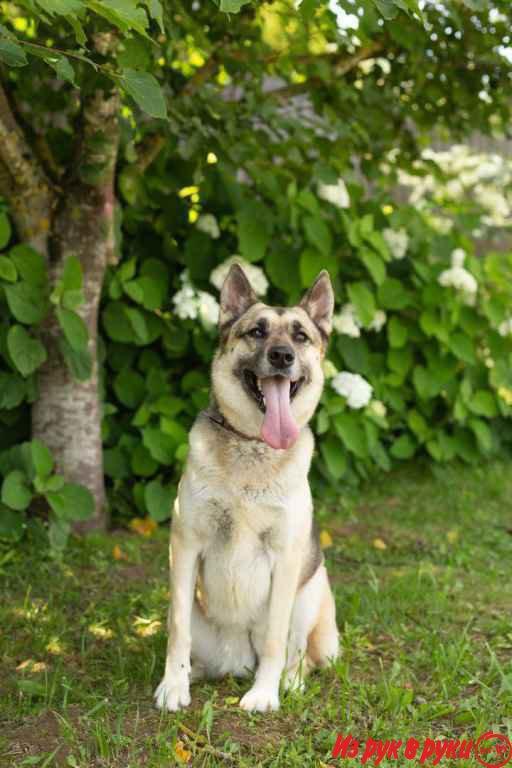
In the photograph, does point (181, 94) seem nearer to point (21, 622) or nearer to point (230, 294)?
point (230, 294)

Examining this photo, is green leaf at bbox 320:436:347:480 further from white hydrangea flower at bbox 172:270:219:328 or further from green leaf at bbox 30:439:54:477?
green leaf at bbox 30:439:54:477

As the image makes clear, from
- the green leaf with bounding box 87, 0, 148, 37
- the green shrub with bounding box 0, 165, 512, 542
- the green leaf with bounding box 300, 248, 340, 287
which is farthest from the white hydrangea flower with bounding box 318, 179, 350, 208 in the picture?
the green leaf with bounding box 87, 0, 148, 37

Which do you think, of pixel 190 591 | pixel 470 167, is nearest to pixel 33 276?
pixel 190 591

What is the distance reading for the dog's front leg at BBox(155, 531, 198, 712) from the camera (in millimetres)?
3039

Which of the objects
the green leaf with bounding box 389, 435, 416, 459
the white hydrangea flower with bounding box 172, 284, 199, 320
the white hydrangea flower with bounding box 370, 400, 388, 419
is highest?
the white hydrangea flower with bounding box 172, 284, 199, 320

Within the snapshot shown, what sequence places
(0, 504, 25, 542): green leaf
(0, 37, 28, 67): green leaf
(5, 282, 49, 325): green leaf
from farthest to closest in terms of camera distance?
1. (0, 504, 25, 542): green leaf
2. (5, 282, 49, 325): green leaf
3. (0, 37, 28, 67): green leaf

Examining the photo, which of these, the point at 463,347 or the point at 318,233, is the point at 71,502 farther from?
the point at 463,347

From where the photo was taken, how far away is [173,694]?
3.00 metres

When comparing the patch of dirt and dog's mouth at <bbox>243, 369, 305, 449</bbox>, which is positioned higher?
dog's mouth at <bbox>243, 369, 305, 449</bbox>

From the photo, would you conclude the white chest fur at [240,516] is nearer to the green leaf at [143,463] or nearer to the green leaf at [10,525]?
the green leaf at [10,525]

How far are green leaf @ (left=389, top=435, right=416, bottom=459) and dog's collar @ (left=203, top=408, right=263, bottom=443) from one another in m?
3.13

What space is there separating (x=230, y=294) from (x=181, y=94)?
1570mm

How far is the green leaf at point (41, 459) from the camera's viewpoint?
4.36m

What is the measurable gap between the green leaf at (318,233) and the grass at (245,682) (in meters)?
1.77
